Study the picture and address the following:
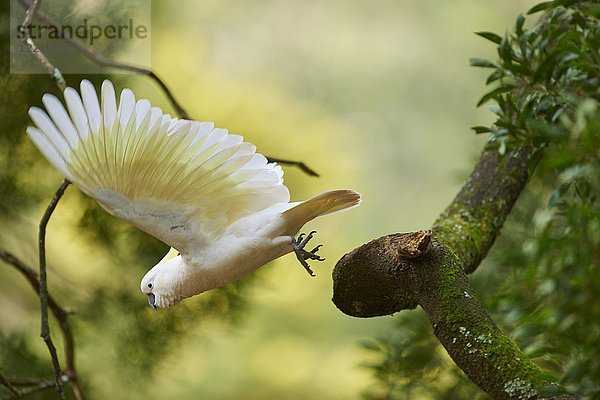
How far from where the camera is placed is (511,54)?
80cm

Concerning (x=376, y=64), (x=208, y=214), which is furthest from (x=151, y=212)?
(x=376, y=64)

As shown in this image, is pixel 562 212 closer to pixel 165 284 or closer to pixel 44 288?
pixel 165 284

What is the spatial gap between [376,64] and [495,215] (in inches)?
114

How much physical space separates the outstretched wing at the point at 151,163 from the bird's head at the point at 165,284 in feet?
0.16

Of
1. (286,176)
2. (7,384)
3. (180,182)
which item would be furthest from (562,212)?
(286,176)

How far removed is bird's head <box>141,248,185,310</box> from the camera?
974 mm

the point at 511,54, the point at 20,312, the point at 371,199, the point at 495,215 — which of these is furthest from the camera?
the point at 371,199

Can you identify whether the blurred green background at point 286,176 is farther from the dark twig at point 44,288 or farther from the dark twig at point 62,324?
the dark twig at point 44,288

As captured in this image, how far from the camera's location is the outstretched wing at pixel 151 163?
862mm

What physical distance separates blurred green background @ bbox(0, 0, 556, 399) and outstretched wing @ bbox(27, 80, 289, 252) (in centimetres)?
101

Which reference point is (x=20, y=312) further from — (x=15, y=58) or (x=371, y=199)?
(x=371, y=199)

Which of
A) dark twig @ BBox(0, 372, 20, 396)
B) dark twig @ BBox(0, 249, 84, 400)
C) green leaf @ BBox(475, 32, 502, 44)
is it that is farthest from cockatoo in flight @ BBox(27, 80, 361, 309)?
dark twig @ BBox(0, 249, 84, 400)

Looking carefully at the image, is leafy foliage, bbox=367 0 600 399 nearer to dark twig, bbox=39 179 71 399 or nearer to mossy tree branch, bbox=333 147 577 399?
mossy tree branch, bbox=333 147 577 399

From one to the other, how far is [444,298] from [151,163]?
49 cm
